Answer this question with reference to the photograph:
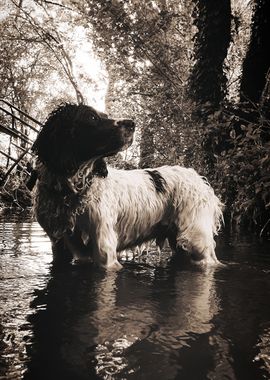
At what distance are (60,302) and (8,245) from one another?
2.62 m

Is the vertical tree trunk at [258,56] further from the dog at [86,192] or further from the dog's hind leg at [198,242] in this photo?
the dog at [86,192]

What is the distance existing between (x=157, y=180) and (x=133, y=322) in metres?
2.26

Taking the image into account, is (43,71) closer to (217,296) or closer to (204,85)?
(204,85)

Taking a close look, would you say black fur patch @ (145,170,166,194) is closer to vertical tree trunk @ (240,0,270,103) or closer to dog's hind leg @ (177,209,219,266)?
dog's hind leg @ (177,209,219,266)

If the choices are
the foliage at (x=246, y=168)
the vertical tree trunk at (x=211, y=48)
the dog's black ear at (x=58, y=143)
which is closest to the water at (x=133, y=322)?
the dog's black ear at (x=58, y=143)

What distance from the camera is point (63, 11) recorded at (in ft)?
68.2

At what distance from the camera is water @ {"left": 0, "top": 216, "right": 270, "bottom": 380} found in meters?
1.75

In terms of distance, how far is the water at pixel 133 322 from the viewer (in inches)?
68.9

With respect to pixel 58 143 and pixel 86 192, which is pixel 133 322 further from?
pixel 58 143

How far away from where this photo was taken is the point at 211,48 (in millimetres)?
10289

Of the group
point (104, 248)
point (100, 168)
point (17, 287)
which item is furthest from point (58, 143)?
point (17, 287)

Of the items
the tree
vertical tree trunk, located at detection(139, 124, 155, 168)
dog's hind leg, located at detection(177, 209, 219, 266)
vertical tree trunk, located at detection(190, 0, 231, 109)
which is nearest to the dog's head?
dog's hind leg, located at detection(177, 209, 219, 266)

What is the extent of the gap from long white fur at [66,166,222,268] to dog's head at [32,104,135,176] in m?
0.24

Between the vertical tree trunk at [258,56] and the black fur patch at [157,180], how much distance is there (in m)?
4.79
